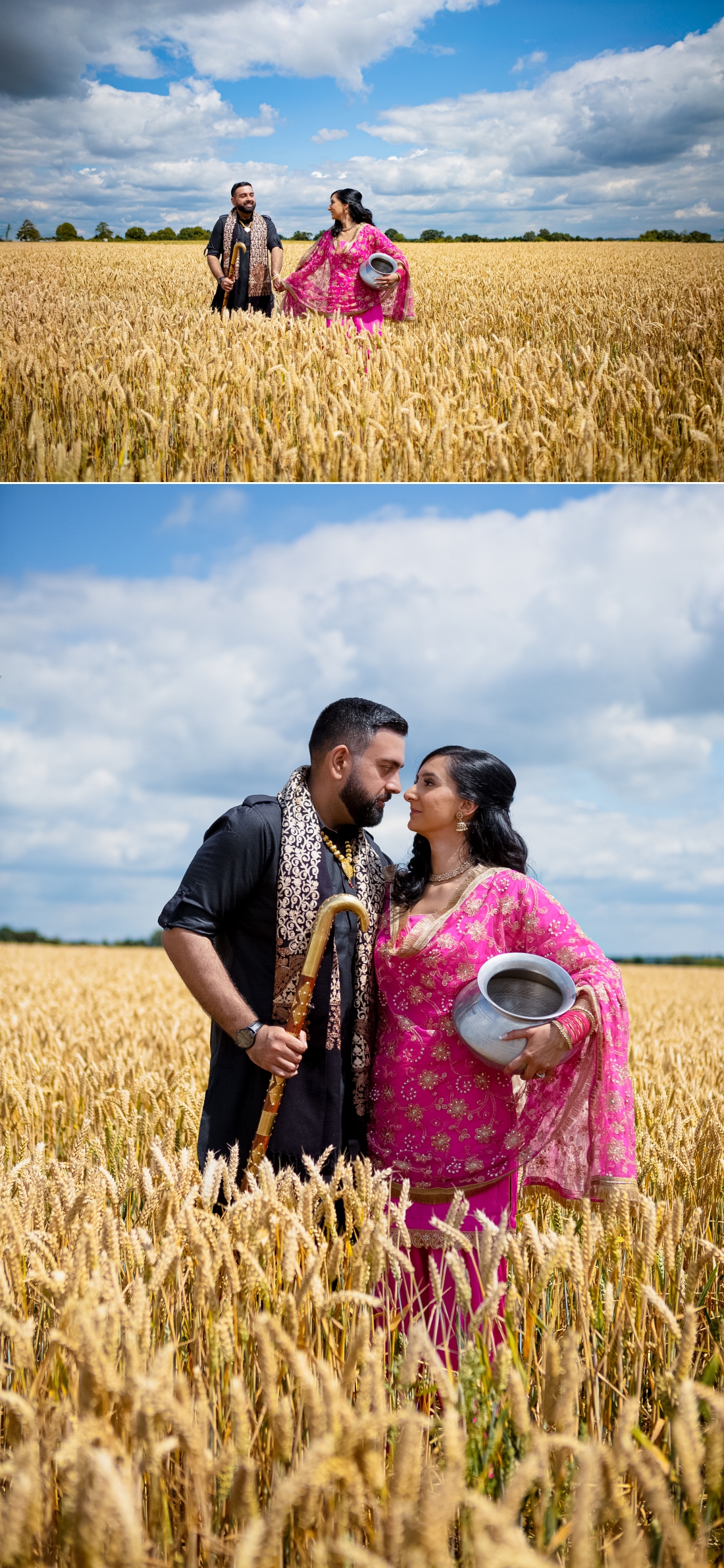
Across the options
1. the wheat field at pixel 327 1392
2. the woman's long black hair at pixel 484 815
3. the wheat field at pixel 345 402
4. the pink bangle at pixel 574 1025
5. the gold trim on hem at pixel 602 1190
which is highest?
the wheat field at pixel 345 402

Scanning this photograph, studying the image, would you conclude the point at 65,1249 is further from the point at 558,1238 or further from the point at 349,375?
the point at 349,375

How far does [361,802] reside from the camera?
254cm

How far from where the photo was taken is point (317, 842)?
252 centimetres

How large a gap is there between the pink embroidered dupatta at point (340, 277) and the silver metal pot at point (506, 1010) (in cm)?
625

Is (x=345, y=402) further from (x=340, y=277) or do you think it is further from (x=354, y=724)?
(x=340, y=277)

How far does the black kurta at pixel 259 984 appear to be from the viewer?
243cm

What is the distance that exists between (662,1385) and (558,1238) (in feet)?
0.83

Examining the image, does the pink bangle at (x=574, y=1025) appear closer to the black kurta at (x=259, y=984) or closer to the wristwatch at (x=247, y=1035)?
the black kurta at (x=259, y=984)

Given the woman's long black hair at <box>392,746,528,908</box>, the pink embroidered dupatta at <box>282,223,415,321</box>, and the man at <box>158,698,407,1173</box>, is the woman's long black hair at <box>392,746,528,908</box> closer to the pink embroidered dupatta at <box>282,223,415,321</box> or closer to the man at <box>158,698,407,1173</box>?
the man at <box>158,698,407,1173</box>

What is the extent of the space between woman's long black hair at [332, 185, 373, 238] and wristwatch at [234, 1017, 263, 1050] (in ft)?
21.1

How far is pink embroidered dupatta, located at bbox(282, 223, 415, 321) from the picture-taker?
281 inches

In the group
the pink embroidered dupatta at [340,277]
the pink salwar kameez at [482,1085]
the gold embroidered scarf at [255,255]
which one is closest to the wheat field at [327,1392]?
the pink salwar kameez at [482,1085]

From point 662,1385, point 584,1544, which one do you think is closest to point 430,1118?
point 662,1385

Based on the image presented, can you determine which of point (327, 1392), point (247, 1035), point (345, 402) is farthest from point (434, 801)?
point (345, 402)
